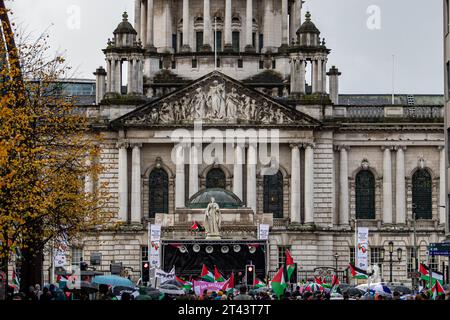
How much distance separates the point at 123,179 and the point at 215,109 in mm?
8779

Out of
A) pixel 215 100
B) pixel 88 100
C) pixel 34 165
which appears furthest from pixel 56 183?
pixel 88 100

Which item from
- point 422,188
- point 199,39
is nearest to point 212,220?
point 422,188

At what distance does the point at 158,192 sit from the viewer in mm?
108312

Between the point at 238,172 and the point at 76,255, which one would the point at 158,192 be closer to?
the point at 238,172

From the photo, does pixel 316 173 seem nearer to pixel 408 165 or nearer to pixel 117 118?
pixel 408 165

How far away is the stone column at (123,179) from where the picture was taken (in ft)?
349

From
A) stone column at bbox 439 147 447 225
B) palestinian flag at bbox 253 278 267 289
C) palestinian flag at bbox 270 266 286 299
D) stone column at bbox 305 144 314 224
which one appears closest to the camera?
palestinian flag at bbox 270 266 286 299

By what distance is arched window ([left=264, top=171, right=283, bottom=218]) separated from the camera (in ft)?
353

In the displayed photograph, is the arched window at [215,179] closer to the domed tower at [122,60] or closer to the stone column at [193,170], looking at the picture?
the stone column at [193,170]

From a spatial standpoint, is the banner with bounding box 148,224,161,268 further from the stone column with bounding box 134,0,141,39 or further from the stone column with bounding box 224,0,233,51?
the stone column with bounding box 134,0,141,39

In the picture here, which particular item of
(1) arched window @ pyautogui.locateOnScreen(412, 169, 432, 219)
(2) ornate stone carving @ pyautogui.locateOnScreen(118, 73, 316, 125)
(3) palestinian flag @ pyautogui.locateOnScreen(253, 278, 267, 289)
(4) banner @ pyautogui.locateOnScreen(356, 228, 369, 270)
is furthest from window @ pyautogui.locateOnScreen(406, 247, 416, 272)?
(3) palestinian flag @ pyautogui.locateOnScreen(253, 278, 267, 289)

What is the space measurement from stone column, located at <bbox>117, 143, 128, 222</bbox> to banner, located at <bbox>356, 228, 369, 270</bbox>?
18282 millimetres

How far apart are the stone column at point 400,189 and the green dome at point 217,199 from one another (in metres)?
13.7

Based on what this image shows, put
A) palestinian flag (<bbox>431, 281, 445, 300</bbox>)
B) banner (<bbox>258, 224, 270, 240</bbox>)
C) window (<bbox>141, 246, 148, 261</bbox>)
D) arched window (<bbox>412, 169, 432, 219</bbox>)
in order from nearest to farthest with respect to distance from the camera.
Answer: palestinian flag (<bbox>431, 281, 445, 300</bbox>) → banner (<bbox>258, 224, 270, 240</bbox>) → window (<bbox>141, 246, 148, 261</bbox>) → arched window (<bbox>412, 169, 432, 219</bbox>)
